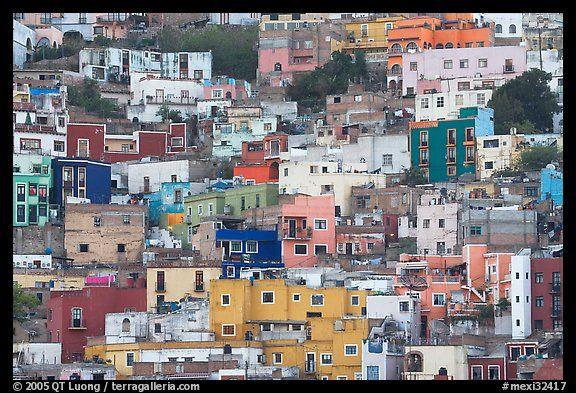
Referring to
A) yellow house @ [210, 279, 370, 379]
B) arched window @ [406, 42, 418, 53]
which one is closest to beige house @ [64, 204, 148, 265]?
yellow house @ [210, 279, 370, 379]

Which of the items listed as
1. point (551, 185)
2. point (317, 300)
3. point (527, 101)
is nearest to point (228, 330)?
point (317, 300)

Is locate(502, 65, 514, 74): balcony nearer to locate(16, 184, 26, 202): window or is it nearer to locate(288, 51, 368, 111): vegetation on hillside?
locate(288, 51, 368, 111): vegetation on hillside

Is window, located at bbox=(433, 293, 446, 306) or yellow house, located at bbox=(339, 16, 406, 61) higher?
yellow house, located at bbox=(339, 16, 406, 61)

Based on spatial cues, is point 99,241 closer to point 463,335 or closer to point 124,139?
point 124,139

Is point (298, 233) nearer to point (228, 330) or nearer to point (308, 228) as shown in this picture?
point (308, 228)

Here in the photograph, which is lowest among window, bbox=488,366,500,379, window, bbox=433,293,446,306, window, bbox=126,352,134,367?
window, bbox=488,366,500,379

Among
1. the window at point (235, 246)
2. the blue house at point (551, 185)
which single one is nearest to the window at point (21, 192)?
the window at point (235, 246)
